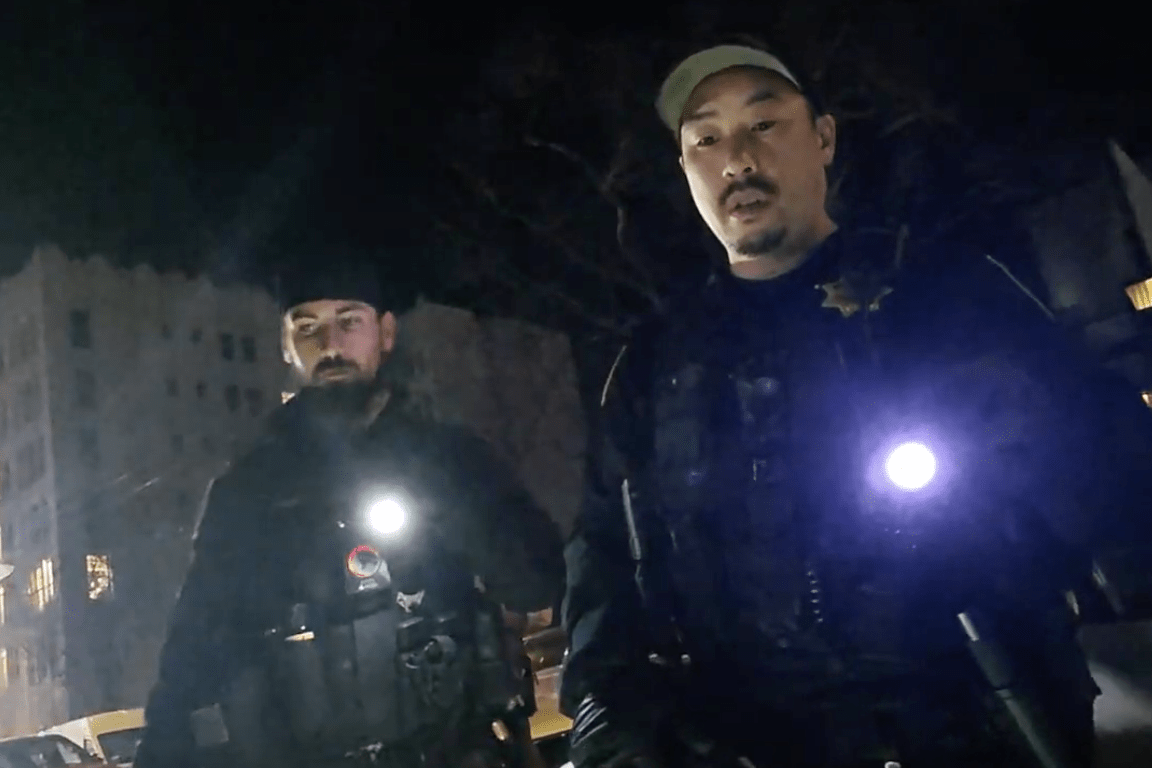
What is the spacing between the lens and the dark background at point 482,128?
1854 millimetres

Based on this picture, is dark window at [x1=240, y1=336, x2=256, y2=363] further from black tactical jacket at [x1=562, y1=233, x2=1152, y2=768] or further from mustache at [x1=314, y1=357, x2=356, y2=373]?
black tactical jacket at [x1=562, y1=233, x2=1152, y2=768]

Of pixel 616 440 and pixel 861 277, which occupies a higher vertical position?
pixel 861 277

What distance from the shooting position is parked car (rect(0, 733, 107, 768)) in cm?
161

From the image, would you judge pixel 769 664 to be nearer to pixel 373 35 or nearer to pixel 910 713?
pixel 910 713

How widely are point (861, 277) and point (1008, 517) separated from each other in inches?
17.1

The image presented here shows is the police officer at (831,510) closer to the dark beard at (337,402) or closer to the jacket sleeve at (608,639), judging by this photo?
the jacket sleeve at (608,639)

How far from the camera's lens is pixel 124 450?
171cm

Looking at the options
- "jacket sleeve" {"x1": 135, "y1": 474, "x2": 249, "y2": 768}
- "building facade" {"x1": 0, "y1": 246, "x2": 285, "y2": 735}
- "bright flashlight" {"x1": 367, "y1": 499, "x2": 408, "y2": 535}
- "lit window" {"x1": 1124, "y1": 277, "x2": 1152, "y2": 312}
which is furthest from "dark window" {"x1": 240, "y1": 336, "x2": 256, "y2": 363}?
"lit window" {"x1": 1124, "y1": 277, "x2": 1152, "y2": 312}

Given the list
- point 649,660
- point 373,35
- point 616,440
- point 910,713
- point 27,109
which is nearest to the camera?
point 910,713

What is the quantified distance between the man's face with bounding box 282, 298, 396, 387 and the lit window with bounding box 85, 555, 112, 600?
426 millimetres

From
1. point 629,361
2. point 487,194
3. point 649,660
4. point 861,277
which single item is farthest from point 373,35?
point 649,660

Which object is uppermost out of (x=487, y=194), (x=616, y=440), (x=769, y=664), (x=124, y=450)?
(x=487, y=194)

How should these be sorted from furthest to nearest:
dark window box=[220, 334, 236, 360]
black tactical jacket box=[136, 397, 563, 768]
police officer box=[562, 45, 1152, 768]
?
dark window box=[220, 334, 236, 360] < black tactical jacket box=[136, 397, 563, 768] < police officer box=[562, 45, 1152, 768]

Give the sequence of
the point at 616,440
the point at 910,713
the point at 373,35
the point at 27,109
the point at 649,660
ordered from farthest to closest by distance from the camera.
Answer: the point at 373,35
the point at 27,109
the point at 616,440
the point at 649,660
the point at 910,713
